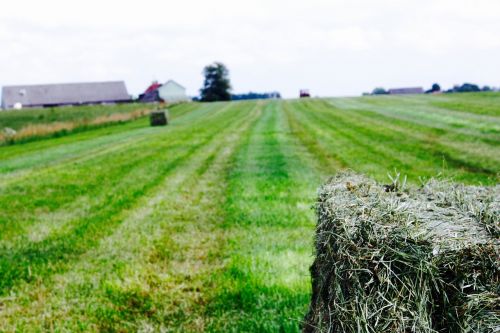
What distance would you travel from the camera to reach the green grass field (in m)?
5.41

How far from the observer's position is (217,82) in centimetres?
11462

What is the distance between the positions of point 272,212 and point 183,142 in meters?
15.0

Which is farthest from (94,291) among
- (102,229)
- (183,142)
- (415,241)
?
(183,142)

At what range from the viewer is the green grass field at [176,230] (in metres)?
5.41

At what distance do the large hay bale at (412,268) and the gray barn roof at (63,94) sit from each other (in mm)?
120902

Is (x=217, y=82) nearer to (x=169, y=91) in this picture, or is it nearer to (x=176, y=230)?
(x=169, y=91)

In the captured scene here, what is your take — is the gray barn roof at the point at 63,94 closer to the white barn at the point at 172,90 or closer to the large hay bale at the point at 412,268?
the white barn at the point at 172,90

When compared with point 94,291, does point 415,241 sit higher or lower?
higher

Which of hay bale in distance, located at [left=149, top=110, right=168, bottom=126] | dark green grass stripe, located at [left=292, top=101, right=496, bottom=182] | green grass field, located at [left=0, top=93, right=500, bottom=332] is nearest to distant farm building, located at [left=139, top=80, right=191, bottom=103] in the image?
hay bale in distance, located at [left=149, top=110, right=168, bottom=126]

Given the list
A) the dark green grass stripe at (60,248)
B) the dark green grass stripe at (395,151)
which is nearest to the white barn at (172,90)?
the dark green grass stripe at (395,151)

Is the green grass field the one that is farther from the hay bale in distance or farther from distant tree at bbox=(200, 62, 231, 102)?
distant tree at bbox=(200, 62, 231, 102)

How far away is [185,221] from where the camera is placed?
9141 millimetres

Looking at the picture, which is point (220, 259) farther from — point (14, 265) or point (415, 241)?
point (415, 241)

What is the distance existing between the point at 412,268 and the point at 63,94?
12538 cm
